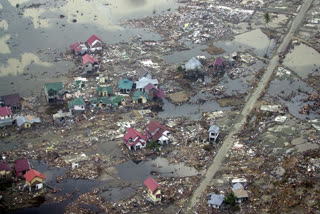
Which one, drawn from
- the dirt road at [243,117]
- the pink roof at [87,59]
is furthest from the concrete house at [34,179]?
the pink roof at [87,59]

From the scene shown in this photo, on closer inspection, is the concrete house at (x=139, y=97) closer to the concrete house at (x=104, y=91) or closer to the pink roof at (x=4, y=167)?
the concrete house at (x=104, y=91)

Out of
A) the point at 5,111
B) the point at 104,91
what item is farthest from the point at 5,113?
the point at 104,91

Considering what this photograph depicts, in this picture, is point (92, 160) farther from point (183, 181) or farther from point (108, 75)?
point (108, 75)

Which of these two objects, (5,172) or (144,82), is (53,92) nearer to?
A: (144,82)

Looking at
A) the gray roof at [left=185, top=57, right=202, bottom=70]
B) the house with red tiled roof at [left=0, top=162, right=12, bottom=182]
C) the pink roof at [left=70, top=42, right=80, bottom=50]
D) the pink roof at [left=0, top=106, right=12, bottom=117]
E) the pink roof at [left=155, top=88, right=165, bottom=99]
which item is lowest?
the house with red tiled roof at [left=0, top=162, right=12, bottom=182]

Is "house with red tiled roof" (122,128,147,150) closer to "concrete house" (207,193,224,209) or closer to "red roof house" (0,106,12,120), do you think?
"concrete house" (207,193,224,209)

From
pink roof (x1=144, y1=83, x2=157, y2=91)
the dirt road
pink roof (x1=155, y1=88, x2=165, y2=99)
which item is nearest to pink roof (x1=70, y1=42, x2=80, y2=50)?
pink roof (x1=144, y1=83, x2=157, y2=91)

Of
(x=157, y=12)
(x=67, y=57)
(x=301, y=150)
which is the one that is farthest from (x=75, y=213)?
(x=157, y=12)

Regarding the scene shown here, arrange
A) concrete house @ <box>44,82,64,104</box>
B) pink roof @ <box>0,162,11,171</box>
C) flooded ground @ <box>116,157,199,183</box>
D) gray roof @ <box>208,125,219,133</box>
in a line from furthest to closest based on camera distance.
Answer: concrete house @ <box>44,82,64,104</box>, gray roof @ <box>208,125,219,133</box>, flooded ground @ <box>116,157,199,183</box>, pink roof @ <box>0,162,11,171</box>
